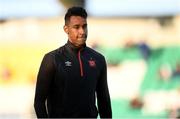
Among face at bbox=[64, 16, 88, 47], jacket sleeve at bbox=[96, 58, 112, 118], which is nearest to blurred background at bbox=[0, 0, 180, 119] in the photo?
jacket sleeve at bbox=[96, 58, 112, 118]

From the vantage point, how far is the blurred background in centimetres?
1071

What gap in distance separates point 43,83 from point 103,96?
0.41 m

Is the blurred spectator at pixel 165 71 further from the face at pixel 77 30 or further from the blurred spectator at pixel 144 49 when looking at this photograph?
the face at pixel 77 30

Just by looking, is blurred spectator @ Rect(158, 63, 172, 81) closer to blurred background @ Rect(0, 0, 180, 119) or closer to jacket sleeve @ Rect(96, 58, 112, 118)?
blurred background @ Rect(0, 0, 180, 119)

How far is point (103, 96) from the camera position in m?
4.11

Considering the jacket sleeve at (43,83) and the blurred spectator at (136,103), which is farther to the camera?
the blurred spectator at (136,103)

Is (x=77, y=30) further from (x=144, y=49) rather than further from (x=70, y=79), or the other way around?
(x=144, y=49)

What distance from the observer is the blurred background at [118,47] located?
35.1 feet

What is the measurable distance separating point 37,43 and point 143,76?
1.81m

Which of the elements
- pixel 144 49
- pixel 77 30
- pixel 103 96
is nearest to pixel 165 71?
pixel 144 49

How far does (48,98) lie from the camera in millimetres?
3973

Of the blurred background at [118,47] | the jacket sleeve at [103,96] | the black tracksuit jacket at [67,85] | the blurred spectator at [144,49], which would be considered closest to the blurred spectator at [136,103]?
the blurred background at [118,47]

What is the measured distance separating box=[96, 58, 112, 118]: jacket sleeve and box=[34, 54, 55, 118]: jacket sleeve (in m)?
0.34

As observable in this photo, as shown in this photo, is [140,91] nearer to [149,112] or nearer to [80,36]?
[149,112]
